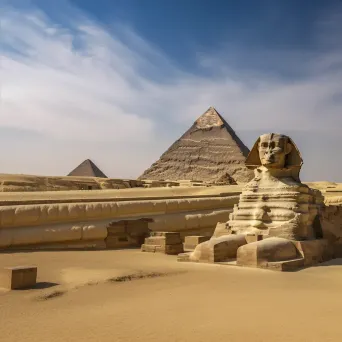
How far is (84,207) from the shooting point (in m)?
11.2

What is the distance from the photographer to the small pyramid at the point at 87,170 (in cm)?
5670

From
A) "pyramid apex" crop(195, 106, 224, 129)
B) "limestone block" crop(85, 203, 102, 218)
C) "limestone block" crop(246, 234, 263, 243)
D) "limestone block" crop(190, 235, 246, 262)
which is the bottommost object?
"limestone block" crop(190, 235, 246, 262)

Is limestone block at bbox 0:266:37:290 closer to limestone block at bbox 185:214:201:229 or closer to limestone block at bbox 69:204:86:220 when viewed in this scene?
limestone block at bbox 69:204:86:220

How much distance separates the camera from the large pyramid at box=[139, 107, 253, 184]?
180 feet

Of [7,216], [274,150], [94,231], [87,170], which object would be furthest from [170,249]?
[87,170]

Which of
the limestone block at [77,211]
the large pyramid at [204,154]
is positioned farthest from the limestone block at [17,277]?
the large pyramid at [204,154]

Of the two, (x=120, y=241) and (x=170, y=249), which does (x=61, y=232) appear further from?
(x=170, y=249)

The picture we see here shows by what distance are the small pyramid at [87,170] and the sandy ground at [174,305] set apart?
165 ft

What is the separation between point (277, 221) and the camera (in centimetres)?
902

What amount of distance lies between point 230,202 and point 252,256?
26.5 ft

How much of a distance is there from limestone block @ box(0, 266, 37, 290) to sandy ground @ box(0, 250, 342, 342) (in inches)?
5.9

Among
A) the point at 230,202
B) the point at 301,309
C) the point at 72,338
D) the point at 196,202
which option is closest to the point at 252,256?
the point at 301,309

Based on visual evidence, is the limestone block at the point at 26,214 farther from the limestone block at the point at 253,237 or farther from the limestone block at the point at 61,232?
the limestone block at the point at 253,237

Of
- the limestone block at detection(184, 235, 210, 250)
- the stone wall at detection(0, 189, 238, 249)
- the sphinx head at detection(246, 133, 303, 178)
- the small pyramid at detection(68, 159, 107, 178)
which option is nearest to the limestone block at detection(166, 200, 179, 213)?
the stone wall at detection(0, 189, 238, 249)
